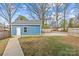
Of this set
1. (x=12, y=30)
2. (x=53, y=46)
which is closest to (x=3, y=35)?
(x=12, y=30)

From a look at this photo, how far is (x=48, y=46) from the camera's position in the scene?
282 cm

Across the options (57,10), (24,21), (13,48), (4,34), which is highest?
(57,10)

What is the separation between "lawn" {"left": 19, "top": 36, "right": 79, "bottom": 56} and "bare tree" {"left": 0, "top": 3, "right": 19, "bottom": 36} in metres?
0.23

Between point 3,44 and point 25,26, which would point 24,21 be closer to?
point 25,26

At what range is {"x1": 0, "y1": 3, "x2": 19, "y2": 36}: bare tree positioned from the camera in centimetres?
281

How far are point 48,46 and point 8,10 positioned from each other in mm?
511

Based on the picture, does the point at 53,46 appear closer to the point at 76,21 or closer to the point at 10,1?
the point at 76,21

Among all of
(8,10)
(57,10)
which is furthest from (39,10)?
(8,10)

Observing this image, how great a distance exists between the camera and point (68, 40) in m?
2.83

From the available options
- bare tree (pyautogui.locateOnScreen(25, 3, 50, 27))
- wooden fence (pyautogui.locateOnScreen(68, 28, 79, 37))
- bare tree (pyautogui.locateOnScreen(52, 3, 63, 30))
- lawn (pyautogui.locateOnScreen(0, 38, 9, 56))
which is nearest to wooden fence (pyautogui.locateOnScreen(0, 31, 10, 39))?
lawn (pyautogui.locateOnScreen(0, 38, 9, 56))

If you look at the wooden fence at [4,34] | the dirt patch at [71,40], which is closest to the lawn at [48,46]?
the dirt patch at [71,40]

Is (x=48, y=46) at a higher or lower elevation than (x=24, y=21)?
lower

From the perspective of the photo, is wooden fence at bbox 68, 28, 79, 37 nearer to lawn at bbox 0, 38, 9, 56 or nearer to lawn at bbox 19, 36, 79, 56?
lawn at bbox 19, 36, 79, 56

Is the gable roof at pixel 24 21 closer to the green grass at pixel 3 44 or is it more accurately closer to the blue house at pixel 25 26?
the blue house at pixel 25 26
